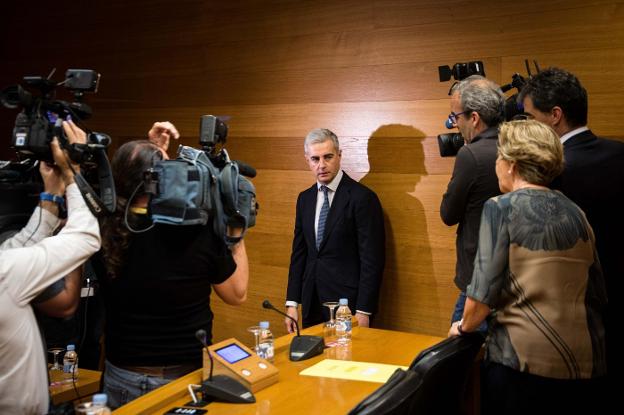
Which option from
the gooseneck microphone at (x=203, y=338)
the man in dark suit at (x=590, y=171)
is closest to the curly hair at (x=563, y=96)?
the man in dark suit at (x=590, y=171)

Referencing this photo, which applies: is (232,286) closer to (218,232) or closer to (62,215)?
(218,232)

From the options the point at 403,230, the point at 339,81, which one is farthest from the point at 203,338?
the point at 339,81

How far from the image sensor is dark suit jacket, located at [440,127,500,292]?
2.70m

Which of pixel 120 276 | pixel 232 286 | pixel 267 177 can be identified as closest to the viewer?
pixel 120 276

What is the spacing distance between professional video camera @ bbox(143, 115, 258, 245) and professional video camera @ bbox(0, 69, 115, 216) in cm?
15

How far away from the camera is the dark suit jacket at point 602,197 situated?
99.0 inches

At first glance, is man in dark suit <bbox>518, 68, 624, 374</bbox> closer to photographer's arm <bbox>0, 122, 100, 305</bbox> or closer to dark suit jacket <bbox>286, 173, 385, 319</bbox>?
dark suit jacket <bbox>286, 173, 385, 319</bbox>

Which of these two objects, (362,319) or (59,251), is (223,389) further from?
(362,319)

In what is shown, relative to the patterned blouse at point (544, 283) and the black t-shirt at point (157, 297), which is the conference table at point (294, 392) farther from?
the patterned blouse at point (544, 283)

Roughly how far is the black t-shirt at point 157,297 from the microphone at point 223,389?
0.40 ft

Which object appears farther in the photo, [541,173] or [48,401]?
[541,173]

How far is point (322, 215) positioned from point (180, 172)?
5.78 ft

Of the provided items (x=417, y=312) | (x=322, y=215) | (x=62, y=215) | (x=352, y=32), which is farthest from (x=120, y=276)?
(x=352, y=32)

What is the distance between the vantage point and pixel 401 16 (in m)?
3.83
